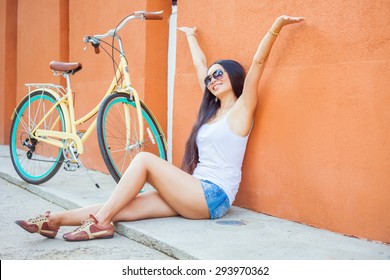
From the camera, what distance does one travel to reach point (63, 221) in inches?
123

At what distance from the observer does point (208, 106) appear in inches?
150

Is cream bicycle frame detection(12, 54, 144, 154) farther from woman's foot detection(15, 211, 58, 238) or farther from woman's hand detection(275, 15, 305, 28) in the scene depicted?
woman's hand detection(275, 15, 305, 28)

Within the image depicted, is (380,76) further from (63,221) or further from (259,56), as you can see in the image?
(63,221)

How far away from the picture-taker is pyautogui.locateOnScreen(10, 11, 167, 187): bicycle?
4.05 meters

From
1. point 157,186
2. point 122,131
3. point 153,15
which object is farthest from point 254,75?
point 122,131

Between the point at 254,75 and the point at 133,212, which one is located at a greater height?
the point at 254,75

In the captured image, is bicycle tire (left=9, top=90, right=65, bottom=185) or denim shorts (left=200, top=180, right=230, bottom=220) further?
bicycle tire (left=9, top=90, right=65, bottom=185)

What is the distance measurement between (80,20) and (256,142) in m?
3.47

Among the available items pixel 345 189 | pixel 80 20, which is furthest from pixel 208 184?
pixel 80 20

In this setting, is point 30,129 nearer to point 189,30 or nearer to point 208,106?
point 189,30

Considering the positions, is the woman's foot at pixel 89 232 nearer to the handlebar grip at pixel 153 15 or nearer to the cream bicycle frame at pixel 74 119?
the cream bicycle frame at pixel 74 119

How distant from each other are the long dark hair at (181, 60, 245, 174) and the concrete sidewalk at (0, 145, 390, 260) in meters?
0.50

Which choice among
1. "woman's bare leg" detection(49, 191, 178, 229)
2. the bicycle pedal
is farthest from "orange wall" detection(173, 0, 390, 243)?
the bicycle pedal

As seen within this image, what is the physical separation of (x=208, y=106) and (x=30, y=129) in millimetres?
1946
